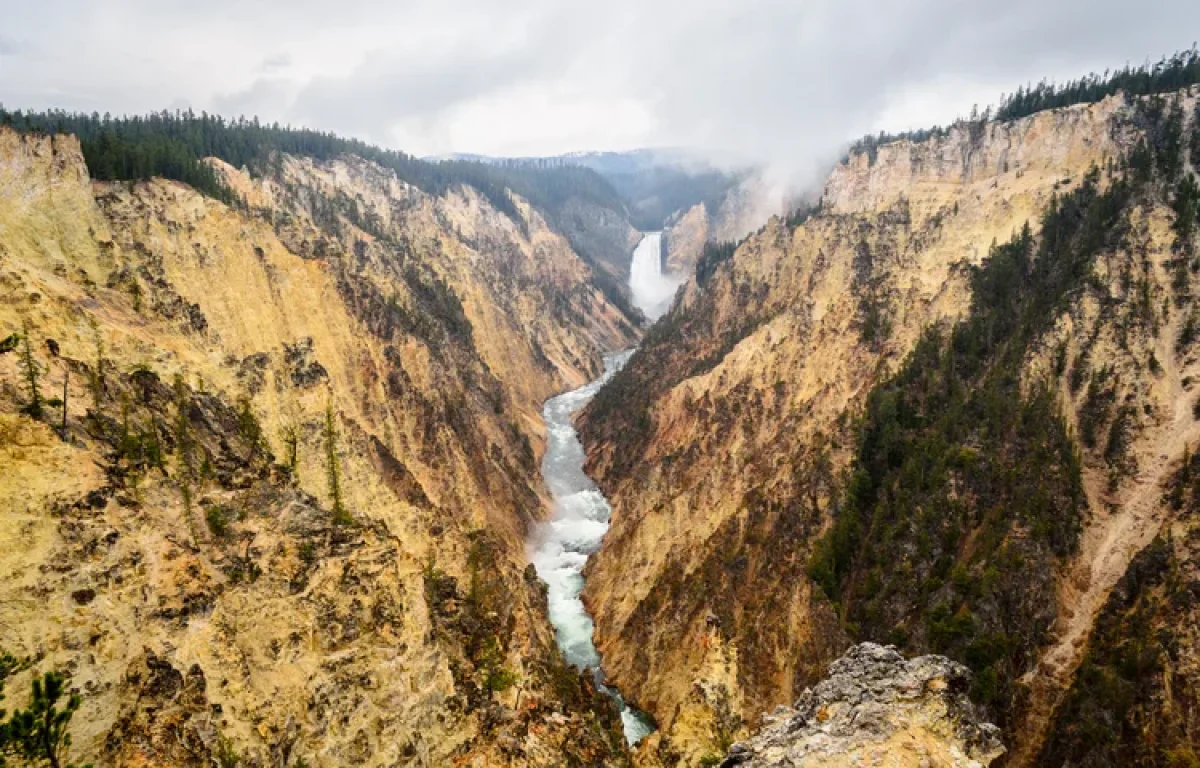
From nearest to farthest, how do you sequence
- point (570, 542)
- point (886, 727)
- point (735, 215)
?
point (886, 727), point (570, 542), point (735, 215)

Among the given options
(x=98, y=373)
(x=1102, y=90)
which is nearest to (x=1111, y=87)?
(x=1102, y=90)

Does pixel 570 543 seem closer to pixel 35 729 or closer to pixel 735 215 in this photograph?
pixel 35 729

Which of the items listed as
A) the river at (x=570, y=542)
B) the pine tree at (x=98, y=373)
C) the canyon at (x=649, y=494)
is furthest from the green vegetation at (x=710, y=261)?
the pine tree at (x=98, y=373)

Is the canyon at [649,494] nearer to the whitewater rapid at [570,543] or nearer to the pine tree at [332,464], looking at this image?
the pine tree at [332,464]

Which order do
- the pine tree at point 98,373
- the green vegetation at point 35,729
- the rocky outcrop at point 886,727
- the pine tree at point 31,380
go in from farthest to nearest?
1. the pine tree at point 98,373
2. the pine tree at point 31,380
3. the rocky outcrop at point 886,727
4. the green vegetation at point 35,729

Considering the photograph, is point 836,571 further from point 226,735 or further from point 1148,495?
point 226,735

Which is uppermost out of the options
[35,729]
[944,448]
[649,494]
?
[649,494]

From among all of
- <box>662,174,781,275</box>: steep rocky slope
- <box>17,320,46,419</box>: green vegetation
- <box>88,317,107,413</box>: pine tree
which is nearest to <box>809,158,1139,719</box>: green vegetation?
<box>88,317,107,413</box>: pine tree
